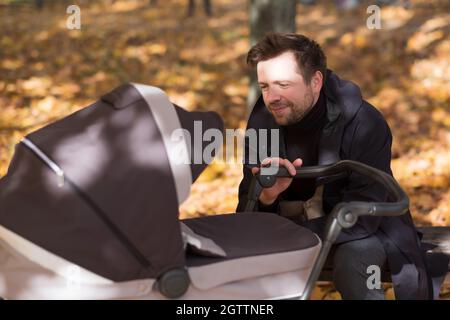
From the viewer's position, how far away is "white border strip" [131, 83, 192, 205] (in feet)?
8.10

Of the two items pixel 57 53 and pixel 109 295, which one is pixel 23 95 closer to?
pixel 57 53

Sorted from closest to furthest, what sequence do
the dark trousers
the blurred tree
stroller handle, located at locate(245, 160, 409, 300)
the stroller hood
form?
the stroller hood → stroller handle, located at locate(245, 160, 409, 300) → the dark trousers → the blurred tree

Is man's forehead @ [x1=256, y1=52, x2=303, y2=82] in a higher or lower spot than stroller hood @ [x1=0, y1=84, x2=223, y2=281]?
higher

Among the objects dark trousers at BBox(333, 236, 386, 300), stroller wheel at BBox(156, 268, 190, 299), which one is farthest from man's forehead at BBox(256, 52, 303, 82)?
stroller wheel at BBox(156, 268, 190, 299)

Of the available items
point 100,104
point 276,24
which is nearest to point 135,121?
point 100,104

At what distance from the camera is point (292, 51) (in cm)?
325

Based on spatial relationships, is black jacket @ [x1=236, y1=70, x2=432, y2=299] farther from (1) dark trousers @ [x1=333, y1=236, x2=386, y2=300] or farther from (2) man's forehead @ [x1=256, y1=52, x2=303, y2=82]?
(2) man's forehead @ [x1=256, y1=52, x2=303, y2=82]

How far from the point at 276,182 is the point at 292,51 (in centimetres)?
58

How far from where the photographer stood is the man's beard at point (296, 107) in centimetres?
328

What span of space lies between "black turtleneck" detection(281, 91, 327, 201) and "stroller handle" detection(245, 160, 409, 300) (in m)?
0.24

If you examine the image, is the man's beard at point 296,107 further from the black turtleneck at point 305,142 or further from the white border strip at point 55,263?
the white border strip at point 55,263

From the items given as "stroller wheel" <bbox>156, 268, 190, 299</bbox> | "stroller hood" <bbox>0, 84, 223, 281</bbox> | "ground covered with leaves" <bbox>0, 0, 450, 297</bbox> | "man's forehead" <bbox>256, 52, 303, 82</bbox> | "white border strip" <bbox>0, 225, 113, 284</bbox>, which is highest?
"man's forehead" <bbox>256, 52, 303, 82</bbox>

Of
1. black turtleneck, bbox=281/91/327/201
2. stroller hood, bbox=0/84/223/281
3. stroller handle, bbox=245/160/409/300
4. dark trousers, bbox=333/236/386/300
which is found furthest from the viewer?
black turtleneck, bbox=281/91/327/201

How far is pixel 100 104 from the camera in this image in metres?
2.71
